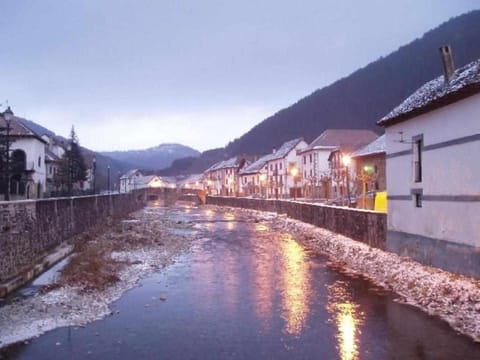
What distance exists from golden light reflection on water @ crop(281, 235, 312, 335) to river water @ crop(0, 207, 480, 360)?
3 centimetres

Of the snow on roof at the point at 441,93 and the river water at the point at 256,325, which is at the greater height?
the snow on roof at the point at 441,93

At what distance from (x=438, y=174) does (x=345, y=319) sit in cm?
734

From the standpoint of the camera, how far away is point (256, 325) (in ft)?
33.7

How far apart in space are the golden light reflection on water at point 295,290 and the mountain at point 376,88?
8988 cm

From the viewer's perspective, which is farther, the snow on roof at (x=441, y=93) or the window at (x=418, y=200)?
the window at (x=418, y=200)

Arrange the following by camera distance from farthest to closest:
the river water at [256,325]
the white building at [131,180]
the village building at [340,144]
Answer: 1. the white building at [131,180]
2. the village building at [340,144]
3. the river water at [256,325]

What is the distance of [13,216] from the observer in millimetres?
15703

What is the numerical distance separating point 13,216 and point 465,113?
1362 centimetres

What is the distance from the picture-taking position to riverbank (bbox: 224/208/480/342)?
34.7 ft

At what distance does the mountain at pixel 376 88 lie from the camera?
11325 centimetres

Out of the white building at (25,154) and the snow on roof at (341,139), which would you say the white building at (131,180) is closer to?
the snow on roof at (341,139)

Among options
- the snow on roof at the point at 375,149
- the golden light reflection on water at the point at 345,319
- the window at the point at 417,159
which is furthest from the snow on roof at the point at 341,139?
the golden light reflection on water at the point at 345,319

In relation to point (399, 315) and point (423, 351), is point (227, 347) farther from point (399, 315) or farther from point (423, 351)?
point (399, 315)

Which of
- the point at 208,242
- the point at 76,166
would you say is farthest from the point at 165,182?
the point at 208,242
